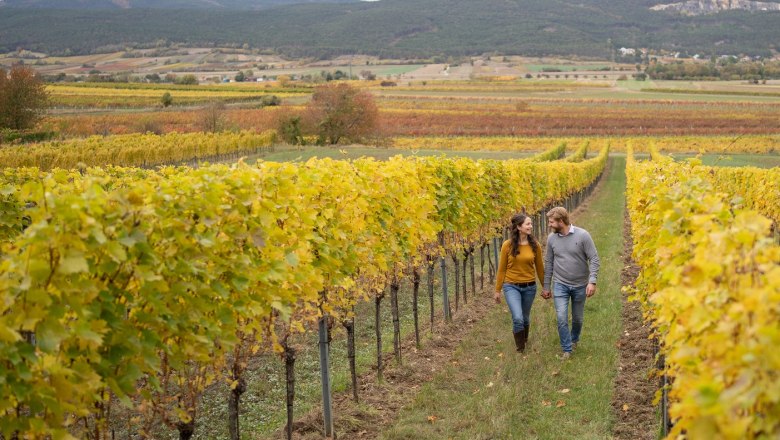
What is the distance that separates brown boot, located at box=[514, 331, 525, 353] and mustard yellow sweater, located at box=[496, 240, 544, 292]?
2.26 ft

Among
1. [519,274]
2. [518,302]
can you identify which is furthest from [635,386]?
[519,274]

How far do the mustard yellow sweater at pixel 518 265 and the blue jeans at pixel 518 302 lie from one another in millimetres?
124

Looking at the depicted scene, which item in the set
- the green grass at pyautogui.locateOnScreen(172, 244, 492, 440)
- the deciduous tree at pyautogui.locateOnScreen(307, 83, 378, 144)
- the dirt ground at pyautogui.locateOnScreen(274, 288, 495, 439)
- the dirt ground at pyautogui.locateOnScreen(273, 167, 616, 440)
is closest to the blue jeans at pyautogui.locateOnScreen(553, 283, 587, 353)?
the dirt ground at pyautogui.locateOnScreen(273, 167, 616, 440)

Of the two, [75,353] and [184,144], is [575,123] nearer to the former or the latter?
[184,144]

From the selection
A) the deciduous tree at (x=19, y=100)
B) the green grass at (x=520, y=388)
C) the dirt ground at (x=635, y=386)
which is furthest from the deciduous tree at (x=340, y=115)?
the dirt ground at (x=635, y=386)

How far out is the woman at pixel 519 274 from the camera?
9992 millimetres

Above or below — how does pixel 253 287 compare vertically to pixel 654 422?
above

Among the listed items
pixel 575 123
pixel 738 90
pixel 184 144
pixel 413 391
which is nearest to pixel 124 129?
pixel 184 144

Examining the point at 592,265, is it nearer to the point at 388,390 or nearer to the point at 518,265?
the point at 518,265

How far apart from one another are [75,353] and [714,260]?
3.43m

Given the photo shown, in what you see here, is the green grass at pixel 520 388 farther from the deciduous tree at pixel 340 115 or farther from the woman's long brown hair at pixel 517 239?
the deciduous tree at pixel 340 115

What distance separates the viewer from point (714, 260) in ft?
11.3

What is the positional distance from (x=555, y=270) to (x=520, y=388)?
205 centimetres

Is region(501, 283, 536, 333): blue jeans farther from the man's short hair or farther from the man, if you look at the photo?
the man's short hair
